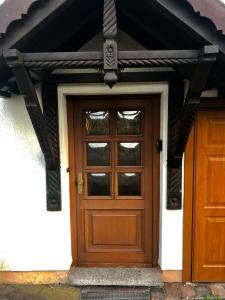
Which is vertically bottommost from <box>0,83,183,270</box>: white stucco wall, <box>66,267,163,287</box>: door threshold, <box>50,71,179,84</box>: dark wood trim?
<box>66,267,163,287</box>: door threshold

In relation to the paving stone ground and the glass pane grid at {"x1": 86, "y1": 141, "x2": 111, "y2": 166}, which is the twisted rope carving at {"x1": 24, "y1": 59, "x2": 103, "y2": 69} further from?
the paving stone ground

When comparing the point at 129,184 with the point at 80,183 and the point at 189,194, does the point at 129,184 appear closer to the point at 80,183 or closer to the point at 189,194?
the point at 80,183

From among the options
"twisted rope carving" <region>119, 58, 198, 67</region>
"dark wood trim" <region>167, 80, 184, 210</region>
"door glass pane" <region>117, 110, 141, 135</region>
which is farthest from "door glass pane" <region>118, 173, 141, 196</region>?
"twisted rope carving" <region>119, 58, 198, 67</region>

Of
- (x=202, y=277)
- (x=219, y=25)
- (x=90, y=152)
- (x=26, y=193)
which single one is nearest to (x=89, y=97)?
(x=90, y=152)

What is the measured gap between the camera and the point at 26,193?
317 centimetres

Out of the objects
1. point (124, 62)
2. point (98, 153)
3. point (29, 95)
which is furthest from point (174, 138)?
point (29, 95)

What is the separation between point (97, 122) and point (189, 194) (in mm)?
1320

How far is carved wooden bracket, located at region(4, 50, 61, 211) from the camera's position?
2062 millimetres

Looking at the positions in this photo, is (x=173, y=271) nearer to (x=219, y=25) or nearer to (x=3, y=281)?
(x=3, y=281)

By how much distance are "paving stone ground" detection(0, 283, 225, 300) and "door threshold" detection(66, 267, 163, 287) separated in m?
0.09

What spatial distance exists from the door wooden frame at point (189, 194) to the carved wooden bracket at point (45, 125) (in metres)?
1.42

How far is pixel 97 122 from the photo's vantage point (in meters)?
3.25

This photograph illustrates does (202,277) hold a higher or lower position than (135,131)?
lower

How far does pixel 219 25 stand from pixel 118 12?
942 mm
